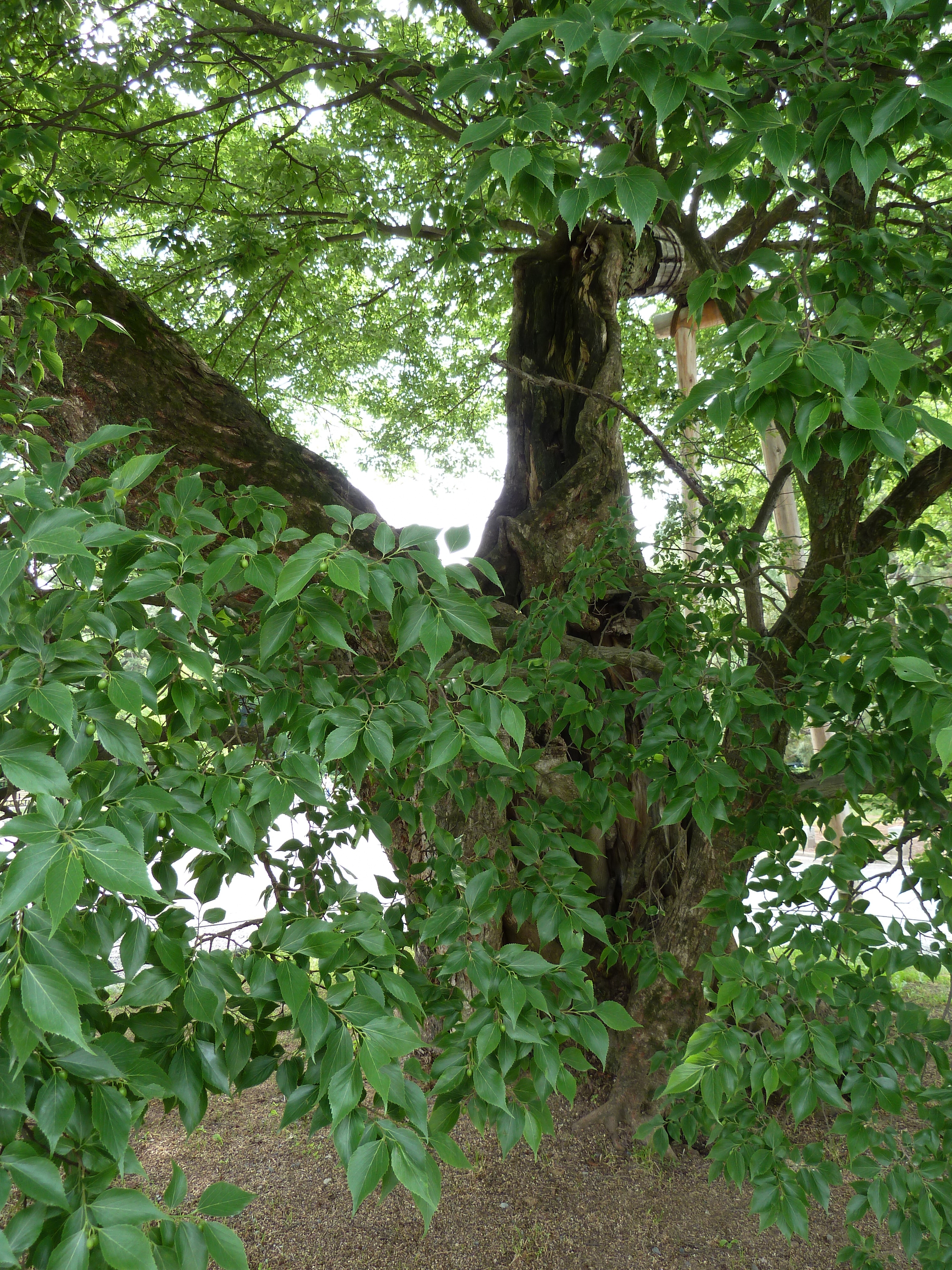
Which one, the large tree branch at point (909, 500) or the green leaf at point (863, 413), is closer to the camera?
the green leaf at point (863, 413)

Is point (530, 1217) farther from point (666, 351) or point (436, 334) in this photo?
point (436, 334)

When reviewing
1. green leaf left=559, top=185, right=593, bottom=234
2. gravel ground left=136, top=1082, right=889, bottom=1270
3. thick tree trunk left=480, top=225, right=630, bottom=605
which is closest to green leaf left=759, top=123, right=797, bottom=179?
green leaf left=559, top=185, right=593, bottom=234

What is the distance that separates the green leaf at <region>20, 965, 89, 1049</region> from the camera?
0.76 metres

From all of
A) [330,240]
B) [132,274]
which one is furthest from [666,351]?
[132,274]

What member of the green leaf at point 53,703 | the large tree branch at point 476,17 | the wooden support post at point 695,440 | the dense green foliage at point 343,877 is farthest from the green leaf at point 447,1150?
the large tree branch at point 476,17

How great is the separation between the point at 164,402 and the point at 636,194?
2.33 meters

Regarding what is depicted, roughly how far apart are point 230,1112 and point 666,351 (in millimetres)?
6441

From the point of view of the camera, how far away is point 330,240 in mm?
4754

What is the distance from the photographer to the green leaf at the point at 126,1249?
32.3 inches

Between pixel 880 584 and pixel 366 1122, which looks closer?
pixel 366 1122

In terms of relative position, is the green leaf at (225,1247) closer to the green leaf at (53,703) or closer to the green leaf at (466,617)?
the green leaf at (53,703)

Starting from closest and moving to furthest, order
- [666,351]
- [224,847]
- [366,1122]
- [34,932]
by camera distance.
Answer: [34,932], [366,1122], [224,847], [666,351]

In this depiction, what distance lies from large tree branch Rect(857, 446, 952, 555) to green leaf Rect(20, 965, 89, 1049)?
9.05ft

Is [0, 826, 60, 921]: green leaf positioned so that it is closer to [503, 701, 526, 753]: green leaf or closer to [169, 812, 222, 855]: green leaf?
[169, 812, 222, 855]: green leaf
